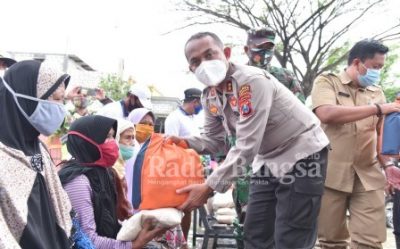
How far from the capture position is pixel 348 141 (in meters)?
3.48

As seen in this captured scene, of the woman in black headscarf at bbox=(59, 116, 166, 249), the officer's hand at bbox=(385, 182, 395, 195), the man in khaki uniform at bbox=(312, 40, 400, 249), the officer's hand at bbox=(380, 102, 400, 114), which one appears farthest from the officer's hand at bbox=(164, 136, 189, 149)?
the officer's hand at bbox=(385, 182, 395, 195)

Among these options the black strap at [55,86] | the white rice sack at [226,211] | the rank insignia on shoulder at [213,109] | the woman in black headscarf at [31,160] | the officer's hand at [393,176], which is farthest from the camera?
the white rice sack at [226,211]

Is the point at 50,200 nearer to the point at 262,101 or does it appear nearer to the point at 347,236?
the point at 262,101

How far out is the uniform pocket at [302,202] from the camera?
2.70m

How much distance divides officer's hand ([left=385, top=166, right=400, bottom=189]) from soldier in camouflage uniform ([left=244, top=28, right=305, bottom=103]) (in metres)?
1.00

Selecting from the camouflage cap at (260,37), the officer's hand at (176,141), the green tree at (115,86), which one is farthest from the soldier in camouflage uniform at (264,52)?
the green tree at (115,86)

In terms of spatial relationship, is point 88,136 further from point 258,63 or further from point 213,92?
point 258,63

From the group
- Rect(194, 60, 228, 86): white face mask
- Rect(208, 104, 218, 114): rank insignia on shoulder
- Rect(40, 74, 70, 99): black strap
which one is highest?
Rect(194, 60, 228, 86): white face mask

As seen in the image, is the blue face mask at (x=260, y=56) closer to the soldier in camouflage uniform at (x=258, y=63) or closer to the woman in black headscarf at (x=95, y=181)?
the soldier in camouflage uniform at (x=258, y=63)

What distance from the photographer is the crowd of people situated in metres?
2.12

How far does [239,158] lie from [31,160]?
3.56ft

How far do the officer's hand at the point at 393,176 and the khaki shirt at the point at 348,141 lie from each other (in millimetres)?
124

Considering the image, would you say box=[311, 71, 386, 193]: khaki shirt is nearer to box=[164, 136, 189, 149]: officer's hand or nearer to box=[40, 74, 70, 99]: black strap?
box=[164, 136, 189, 149]: officer's hand

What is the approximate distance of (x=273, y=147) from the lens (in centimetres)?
276
